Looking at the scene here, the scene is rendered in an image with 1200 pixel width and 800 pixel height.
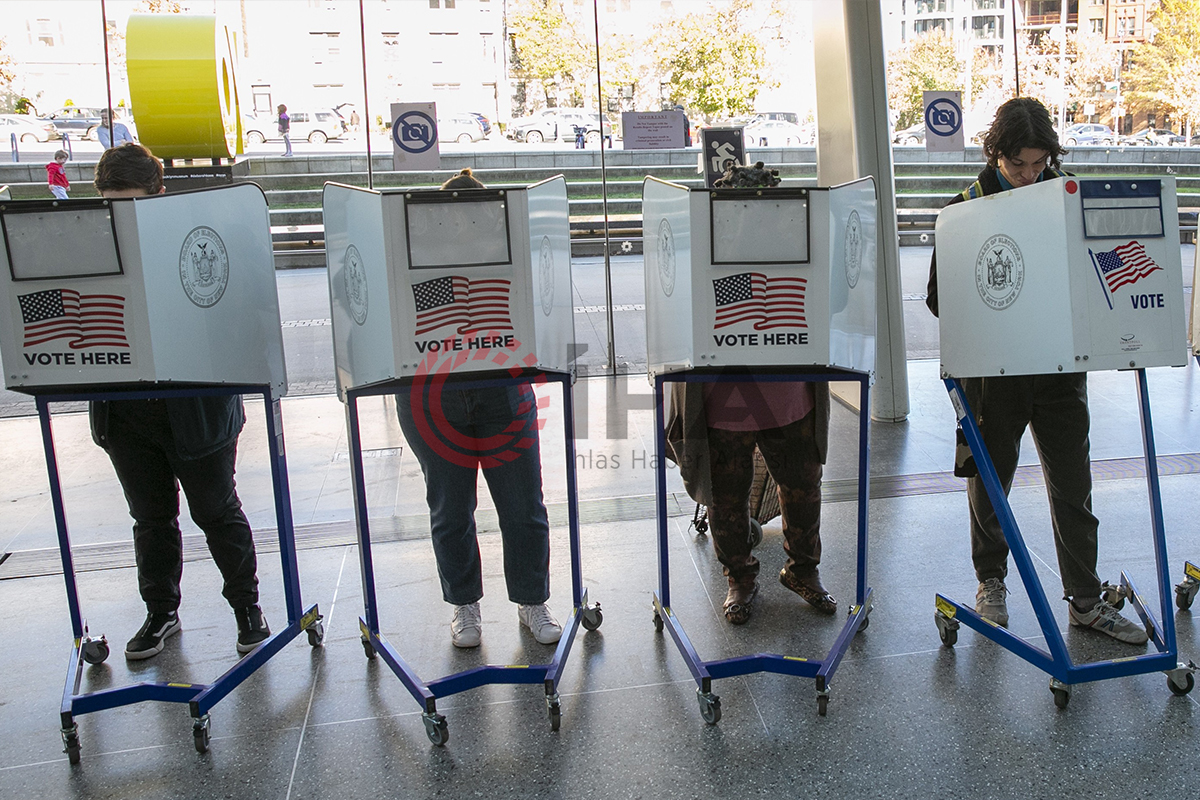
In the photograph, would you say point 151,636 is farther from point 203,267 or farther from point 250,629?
point 203,267

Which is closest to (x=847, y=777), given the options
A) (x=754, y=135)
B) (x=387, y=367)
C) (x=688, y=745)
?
(x=688, y=745)

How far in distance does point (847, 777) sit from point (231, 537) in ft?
6.66

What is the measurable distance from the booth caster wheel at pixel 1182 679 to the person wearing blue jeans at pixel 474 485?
1.82 m

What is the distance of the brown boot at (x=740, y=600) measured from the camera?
9.89 ft

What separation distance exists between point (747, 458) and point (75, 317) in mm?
2026

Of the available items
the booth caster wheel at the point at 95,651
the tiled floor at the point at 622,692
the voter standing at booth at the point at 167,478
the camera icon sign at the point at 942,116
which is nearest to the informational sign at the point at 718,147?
the camera icon sign at the point at 942,116

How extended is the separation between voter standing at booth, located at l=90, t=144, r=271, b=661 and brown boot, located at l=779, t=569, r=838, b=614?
6.01 ft

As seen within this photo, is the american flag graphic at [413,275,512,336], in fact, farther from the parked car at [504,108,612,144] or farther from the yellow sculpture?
the parked car at [504,108,612,144]

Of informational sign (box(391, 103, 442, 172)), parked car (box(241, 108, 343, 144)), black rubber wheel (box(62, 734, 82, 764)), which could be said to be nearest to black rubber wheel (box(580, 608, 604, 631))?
black rubber wheel (box(62, 734, 82, 764))

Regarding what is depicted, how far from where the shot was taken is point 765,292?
94.2 inches

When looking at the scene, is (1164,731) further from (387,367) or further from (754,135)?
(754,135)

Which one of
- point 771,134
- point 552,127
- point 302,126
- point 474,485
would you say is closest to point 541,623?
point 474,485

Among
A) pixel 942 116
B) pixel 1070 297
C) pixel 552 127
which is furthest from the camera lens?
pixel 552 127

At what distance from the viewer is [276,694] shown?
2699mm
